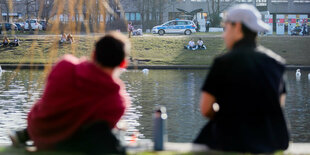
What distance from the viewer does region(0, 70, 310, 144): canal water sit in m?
14.5

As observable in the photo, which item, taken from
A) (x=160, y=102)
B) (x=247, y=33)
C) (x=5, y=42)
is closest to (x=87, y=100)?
(x=247, y=33)

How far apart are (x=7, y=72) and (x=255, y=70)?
29.6 meters

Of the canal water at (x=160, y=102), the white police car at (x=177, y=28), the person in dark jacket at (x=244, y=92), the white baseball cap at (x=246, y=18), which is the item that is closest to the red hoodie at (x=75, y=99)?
the person in dark jacket at (x=244, y=92)

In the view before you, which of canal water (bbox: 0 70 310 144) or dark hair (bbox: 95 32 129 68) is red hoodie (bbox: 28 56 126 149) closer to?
dark hair (bbox: 95 32 129 68)

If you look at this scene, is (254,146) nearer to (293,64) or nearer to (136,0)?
(293,64)

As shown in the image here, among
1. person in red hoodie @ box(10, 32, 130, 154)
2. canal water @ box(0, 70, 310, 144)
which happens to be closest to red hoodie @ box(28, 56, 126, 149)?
person in red hoodie @ box(10, 32, 130, 154)

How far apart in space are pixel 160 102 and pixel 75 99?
598 inches

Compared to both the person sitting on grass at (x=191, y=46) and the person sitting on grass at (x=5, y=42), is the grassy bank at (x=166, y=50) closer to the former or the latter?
the person sitting on grass at (x=191, y=46)

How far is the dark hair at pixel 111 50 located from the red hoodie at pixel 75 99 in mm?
88

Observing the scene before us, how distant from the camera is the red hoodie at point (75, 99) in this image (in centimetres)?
452

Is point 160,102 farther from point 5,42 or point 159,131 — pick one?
point 5,42

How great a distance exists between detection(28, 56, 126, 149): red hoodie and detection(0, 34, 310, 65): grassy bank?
Answer: 32.0 metres

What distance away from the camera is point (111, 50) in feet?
14.7

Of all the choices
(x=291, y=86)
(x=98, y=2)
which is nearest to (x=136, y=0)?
(x=291, y=86)
